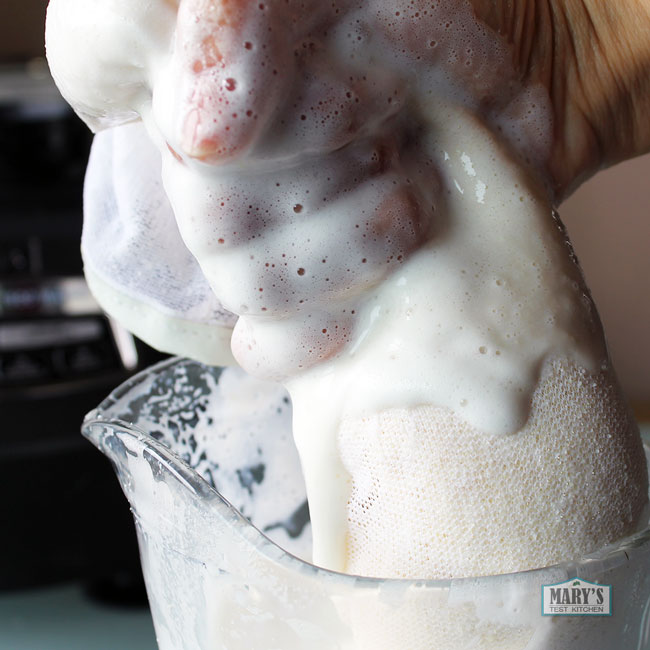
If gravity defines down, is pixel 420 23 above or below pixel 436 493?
above

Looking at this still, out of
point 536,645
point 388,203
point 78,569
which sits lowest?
point 78,569

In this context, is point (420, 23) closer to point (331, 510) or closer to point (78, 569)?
point (331, 510)

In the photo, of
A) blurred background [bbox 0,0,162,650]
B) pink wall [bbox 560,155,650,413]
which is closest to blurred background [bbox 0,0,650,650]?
blurred background [bbox 0,0,162,650]

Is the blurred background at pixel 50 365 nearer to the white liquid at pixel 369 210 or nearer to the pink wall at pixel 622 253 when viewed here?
the white liquid at pixel 369 210

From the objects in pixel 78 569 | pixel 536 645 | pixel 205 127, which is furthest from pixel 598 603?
pixel 78 569

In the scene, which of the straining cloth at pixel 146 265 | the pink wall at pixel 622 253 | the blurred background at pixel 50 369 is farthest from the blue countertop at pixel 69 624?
the pink wall at pixel 622 253

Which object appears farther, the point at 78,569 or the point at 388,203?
the point at 78,569
